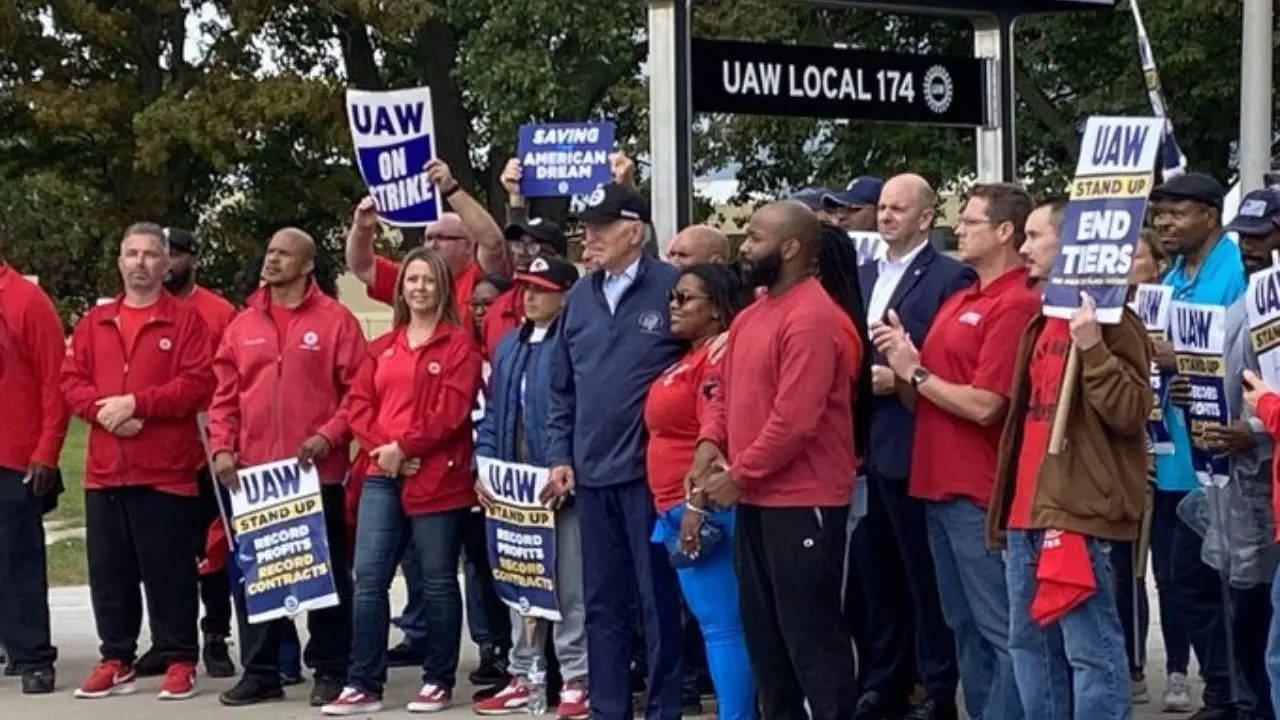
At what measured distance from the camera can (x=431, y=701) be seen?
31.3 ft

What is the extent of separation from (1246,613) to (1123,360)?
1833 mm

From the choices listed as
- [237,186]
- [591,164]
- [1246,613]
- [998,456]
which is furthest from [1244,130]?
[237,186]

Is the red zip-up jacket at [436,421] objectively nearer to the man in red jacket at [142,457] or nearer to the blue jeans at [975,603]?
the man in red jacket at [142,457]

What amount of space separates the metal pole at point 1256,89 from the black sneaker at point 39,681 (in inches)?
311

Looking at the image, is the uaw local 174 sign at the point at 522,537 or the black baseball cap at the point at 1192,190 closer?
the black baseball cap at the point at 1192,190

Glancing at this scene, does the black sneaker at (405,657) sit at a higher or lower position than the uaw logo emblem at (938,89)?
lower

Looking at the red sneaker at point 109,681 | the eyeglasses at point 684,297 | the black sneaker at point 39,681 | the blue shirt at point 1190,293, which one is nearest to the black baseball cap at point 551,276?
the eyeglasses at point 684,297

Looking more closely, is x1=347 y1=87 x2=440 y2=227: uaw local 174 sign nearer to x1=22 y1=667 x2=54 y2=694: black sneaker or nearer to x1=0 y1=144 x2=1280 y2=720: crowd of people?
x1=0 y1=144 x2=1280 y2=720: crowd of people

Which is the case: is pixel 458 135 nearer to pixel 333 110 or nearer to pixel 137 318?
pixel 333 110

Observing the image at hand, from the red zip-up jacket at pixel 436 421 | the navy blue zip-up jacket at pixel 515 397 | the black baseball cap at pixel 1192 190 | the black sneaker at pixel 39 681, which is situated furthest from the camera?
the black sneaker at pixel 39 681

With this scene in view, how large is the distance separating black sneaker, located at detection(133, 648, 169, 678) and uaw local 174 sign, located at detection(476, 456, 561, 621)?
2.17 m

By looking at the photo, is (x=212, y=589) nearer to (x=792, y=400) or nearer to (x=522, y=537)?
(x=522, y=537)

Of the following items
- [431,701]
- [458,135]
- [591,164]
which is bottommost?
[431,701]

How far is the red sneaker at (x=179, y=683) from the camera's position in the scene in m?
10.0
